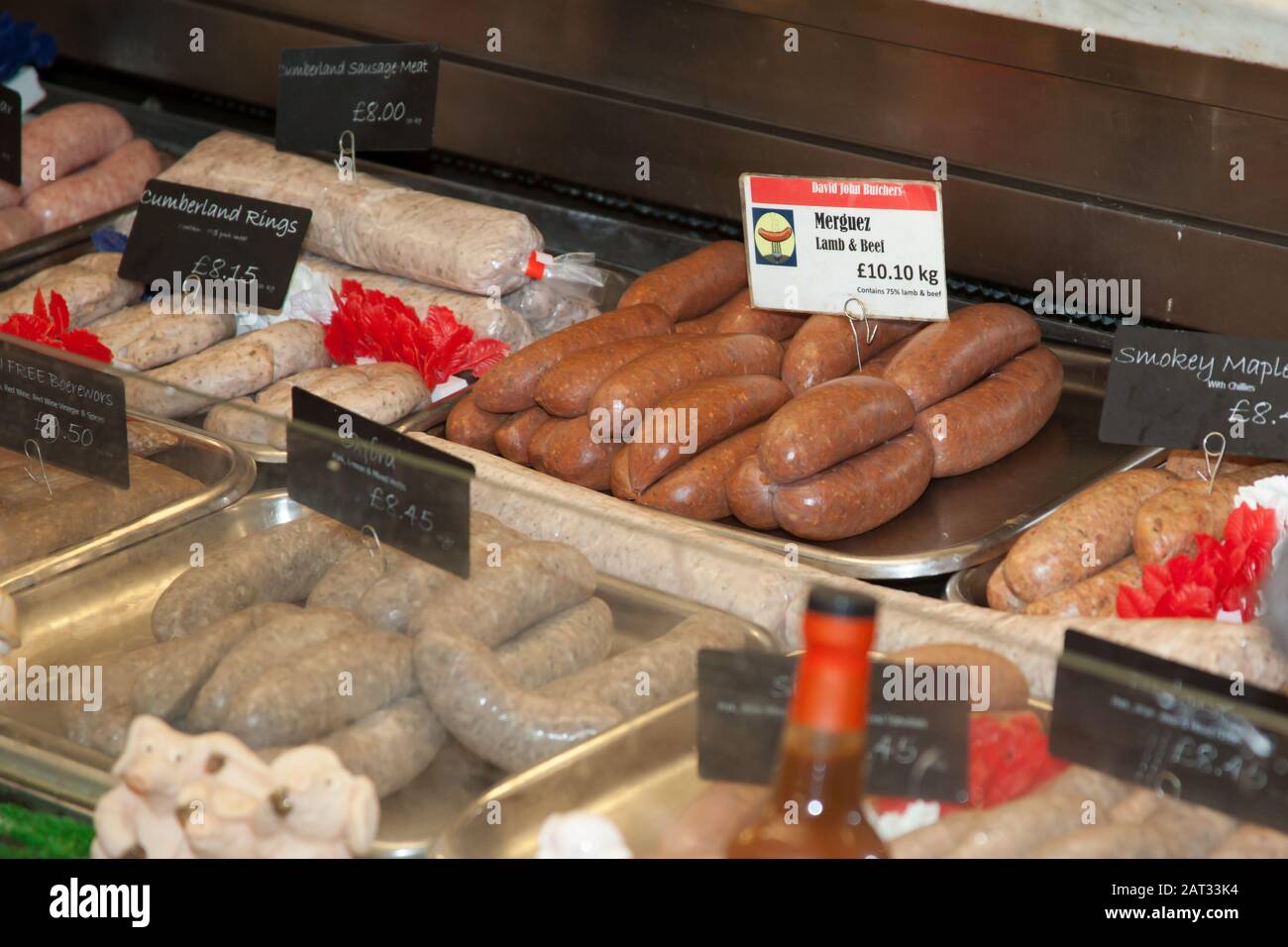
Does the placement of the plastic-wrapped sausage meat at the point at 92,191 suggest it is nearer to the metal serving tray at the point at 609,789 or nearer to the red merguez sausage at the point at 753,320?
the red merguez sausage at the point at 753,320

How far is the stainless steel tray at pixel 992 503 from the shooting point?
295 centimetres

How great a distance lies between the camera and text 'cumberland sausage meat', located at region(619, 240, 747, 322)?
3748mm

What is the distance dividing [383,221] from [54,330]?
0.87 metres

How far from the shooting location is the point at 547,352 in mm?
3490

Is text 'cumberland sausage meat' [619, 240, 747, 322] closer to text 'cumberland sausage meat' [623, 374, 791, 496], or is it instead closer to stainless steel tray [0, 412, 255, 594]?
text 'cumberland sausage meat' [623, 374, 791, 496]

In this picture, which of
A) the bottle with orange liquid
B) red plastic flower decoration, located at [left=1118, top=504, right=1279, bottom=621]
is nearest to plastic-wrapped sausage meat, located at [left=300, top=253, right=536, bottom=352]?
red plastic flower decoration, located at [left=1118, top=504, right=1279, bottom=621]

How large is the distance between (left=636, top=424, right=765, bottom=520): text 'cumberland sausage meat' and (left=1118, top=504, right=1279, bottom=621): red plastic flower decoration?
87 centimetres

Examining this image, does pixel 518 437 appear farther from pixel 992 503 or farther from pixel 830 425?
pixel 992 503

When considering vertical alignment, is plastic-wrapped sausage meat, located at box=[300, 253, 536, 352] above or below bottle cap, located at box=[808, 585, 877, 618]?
below

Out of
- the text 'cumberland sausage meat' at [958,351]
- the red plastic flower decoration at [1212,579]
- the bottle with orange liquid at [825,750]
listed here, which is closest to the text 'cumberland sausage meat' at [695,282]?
the text 'cumberland sausage meat' at [958,351]

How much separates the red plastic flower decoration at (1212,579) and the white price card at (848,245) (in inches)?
36.1

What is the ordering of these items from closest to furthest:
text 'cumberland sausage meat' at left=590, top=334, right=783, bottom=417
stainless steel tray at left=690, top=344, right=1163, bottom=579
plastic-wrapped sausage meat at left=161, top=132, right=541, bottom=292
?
stainless steel tray at left=690, top=344, right=1163, bottom=579 < text 'cumberland sausage meat' at left=590, top=334, right=783, bottom=417 < plastic-wrapped sausage meat at left=161, top=132, right=541, bottom=292

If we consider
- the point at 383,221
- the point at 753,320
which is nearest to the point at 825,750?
the point at 753,320
